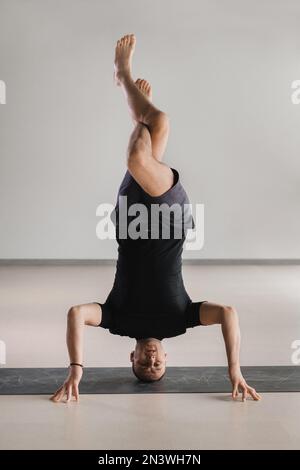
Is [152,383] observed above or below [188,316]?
below

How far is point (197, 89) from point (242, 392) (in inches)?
209

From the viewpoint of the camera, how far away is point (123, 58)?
11.5 ft

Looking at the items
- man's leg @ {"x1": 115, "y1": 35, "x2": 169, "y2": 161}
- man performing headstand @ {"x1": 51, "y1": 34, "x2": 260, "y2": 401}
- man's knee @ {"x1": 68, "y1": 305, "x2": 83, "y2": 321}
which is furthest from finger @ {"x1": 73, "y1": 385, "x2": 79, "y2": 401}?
man's leg @ {"x1": 115, "y1": 35, "x2": 169, "y2": 161}

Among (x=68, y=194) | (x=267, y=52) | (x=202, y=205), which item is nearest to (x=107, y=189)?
(x=68, y=194)

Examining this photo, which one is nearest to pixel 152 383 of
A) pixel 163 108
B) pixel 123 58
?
pixel 123 58

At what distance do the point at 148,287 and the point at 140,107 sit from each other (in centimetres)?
80

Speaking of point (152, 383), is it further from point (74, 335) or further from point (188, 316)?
point (74, 335)

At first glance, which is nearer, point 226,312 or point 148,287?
point 226,312

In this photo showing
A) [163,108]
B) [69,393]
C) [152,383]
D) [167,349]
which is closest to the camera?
[69,393]

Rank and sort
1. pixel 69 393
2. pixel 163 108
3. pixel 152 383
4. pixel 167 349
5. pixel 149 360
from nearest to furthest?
pixel 69 393 → pixel 149 360 → pixel 152 383 → pixel 167 349 → pixel 163 108

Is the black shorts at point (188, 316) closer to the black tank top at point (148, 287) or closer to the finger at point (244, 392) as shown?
the black tank top at point (148, 287)

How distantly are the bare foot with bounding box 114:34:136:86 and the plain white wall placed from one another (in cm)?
450

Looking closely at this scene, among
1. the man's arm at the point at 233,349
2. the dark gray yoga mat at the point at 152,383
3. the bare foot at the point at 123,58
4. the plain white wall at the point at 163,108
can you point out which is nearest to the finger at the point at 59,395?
the dark gray yoga mat at the point at 152,383

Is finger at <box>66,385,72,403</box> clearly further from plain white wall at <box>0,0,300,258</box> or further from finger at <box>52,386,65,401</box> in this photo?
plain white wall at <box>0,0,300,258</box>
